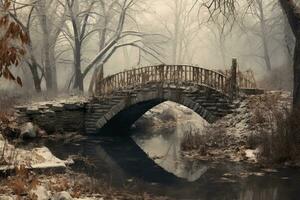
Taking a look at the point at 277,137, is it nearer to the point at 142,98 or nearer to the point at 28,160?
the point at 28,160

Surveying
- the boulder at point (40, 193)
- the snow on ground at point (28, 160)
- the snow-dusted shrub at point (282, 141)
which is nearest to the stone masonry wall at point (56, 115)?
the snow on ground at point (28, 160)

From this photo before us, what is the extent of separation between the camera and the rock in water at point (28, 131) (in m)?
20.5

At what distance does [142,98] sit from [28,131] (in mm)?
5300

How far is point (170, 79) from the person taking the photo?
2089 centimetres

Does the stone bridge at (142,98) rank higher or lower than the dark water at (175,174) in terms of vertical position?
higher

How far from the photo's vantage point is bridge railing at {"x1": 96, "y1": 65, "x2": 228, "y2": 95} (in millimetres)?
19125

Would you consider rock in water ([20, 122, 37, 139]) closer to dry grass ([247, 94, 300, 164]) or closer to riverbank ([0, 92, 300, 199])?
riverbank ([0, 92, 300, 199])

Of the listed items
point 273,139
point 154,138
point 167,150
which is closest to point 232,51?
point 154,138

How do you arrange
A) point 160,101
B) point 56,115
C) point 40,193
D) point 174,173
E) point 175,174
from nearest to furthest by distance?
point 40,193 → point 175,174 → point 174,173 → point 160,101 → point 56,115

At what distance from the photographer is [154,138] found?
76.7ft

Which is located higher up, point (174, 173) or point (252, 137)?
point (252, 137)

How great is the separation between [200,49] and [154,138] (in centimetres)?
5040

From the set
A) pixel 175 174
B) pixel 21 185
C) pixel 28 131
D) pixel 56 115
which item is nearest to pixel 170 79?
pixel 56 115

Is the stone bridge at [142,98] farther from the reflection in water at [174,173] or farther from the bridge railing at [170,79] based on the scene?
the reflection in water at [174,173]
